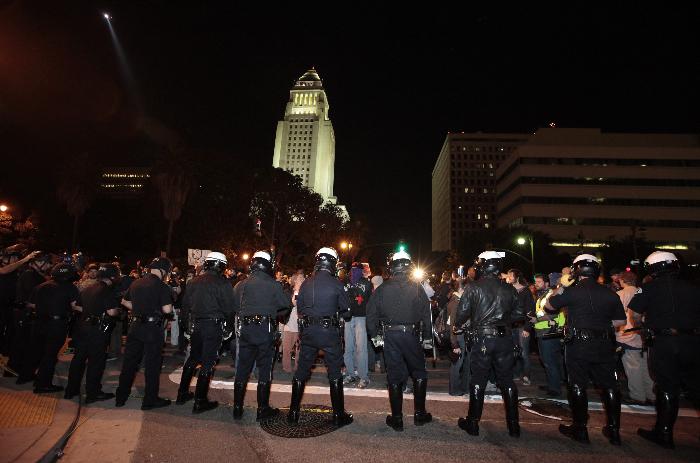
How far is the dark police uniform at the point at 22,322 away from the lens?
284 inches

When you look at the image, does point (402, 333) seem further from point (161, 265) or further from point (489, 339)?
point (161, 265)

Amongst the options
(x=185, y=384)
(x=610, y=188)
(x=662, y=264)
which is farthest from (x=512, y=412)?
(x=610, y=188)

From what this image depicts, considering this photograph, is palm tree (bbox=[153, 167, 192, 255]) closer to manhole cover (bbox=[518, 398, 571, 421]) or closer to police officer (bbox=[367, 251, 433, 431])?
police officer (bbox=[367, 251, 433, 431])

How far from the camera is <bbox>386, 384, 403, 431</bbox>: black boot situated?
5232 mm

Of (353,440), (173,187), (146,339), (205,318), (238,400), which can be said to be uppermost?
(173,187)

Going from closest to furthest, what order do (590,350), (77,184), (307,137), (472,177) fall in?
(590,350), (77,184), (307,137), (472,177)

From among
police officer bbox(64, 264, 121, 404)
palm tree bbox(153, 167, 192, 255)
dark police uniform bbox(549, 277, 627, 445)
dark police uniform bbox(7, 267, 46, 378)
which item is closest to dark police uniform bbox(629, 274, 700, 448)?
dark police uniform bbox(549, 277, 627, 445)

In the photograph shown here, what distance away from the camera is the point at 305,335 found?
18.4 feet

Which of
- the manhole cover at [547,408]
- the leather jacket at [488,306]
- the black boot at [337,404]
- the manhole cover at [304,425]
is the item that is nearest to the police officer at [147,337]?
the manhole cover at [304,425]

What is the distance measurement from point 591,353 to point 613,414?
0.73 meters

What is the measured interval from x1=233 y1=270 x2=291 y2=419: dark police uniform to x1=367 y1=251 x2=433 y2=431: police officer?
4.47ft

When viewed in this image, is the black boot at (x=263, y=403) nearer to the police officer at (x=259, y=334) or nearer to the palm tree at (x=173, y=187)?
the police officer at (x=259, y=334)

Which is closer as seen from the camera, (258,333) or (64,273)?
(258,333)

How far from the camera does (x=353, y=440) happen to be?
4.87 m
